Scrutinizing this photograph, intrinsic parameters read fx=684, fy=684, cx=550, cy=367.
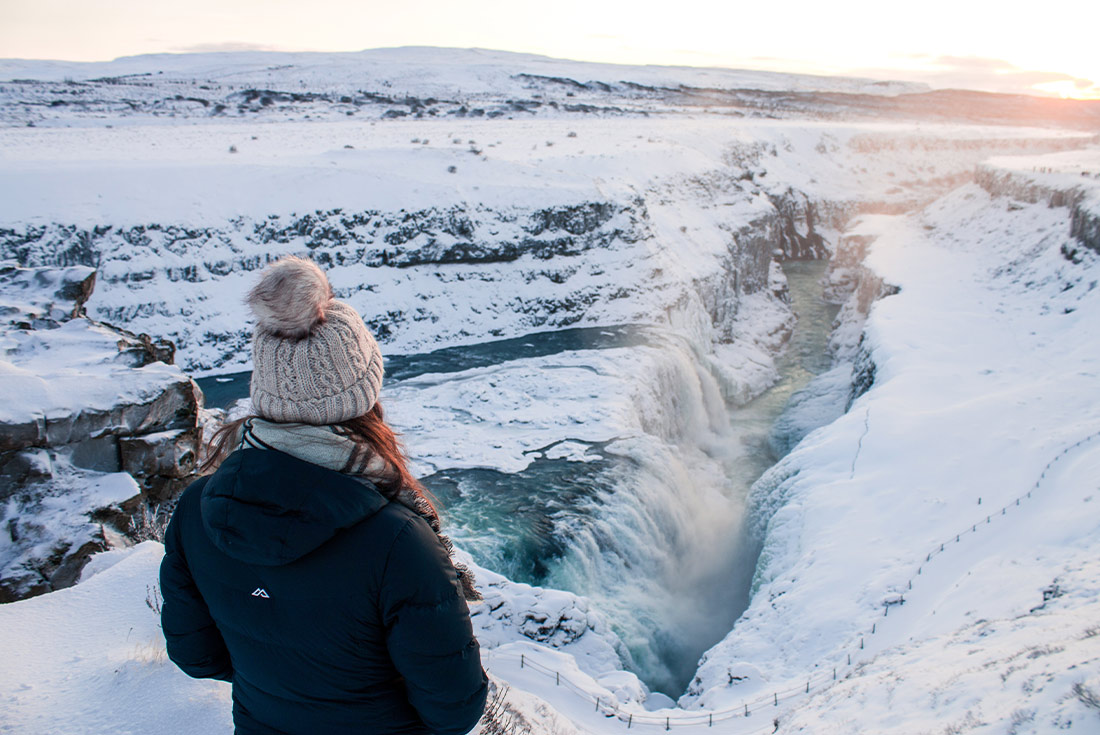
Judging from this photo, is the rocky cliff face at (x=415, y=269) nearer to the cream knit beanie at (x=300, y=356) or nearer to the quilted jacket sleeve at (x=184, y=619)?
the quilted jacket sleeve at (x=184, y=619)

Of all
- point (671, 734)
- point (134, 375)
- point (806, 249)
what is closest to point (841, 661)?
point (671, 734)

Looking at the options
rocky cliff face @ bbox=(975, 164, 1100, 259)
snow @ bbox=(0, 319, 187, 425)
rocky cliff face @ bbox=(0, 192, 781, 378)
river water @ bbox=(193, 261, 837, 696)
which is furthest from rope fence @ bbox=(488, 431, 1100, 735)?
rocky cliff face @ bbox=(975, 164, 1100, 259)

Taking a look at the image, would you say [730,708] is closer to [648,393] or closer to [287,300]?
[287,300]

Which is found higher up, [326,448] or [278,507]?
[326,448]

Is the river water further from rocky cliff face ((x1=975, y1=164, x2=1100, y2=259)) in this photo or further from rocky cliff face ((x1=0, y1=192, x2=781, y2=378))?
rocky cliff face ((x1=975, y1=164, x2=1100, y2=259))

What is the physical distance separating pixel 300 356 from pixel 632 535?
12528mm

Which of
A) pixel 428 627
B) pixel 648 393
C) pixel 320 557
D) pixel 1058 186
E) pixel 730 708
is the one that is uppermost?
pixel 1058 186

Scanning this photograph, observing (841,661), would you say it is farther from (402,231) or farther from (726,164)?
(726,164)

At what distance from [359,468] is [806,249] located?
163 ft

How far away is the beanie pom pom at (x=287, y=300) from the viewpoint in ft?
7.37

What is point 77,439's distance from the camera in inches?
380

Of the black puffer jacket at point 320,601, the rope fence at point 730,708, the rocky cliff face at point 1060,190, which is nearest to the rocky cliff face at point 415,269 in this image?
the rocky cliff face at point 1060,190

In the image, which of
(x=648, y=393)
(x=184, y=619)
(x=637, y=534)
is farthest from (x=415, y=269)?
(x=184, y=619)

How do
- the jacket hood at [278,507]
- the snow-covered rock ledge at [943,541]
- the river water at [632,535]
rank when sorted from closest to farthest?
1. the jacket hood at [278,507]
2. the snow-covered rock ledge at [943,541]
3. the river water at [632,535]
